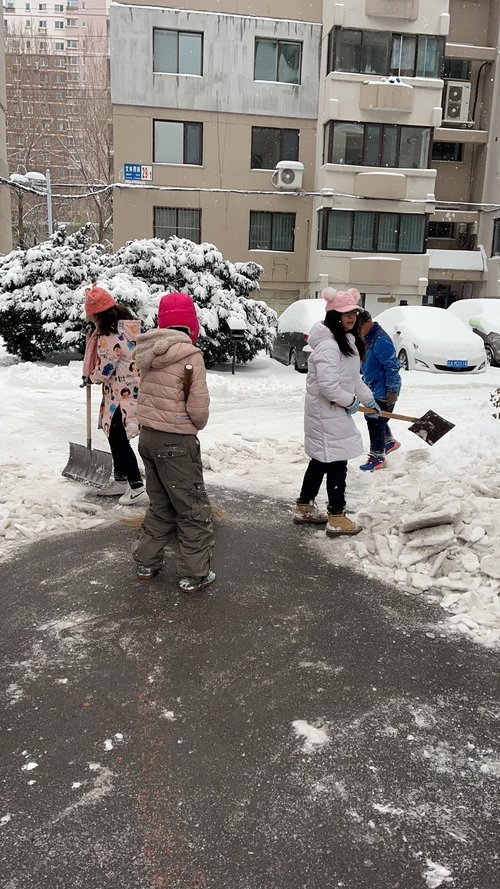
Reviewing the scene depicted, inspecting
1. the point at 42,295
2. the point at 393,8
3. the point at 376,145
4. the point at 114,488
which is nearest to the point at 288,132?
the point at 376,145

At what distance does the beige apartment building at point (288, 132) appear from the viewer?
2686 cm

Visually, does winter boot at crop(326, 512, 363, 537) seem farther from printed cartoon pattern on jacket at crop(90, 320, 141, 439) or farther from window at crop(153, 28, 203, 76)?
window at crop(153, 28, 203, 76)

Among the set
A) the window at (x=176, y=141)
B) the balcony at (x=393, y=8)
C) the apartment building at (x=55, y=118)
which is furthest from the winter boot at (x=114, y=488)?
the apartment building at (x=55, y=118)

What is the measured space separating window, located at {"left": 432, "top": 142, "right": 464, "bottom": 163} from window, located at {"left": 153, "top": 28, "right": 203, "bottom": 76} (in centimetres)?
1229

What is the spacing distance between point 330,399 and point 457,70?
109 ft

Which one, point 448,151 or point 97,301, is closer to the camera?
point 97,301

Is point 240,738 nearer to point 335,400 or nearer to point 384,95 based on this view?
point 335,400

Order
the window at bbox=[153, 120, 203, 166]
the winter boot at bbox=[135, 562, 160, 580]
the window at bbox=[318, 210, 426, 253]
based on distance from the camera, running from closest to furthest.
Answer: the winter boot at bbox=[135, 562, 160, 580] < the window at bbox=[153, 120, 203, 166] < the window at bbox=[318, 210, 426, 253]

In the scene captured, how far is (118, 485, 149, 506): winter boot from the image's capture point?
5824 millimetres

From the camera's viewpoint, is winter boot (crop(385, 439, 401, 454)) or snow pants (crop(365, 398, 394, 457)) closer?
snow pants (crop(365, 398, 394, 457))

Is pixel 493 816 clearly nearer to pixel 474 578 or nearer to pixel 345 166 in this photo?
pixel 474 578

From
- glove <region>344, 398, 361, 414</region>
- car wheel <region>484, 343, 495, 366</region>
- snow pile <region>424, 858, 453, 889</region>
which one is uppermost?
glove <region>344, 398, 361, 414</region>

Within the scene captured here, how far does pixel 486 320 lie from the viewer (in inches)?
746

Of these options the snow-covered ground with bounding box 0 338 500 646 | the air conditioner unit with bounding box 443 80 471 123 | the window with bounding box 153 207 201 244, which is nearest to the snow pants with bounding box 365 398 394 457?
the snow-covered ground with bounding box 0 338 500 646
